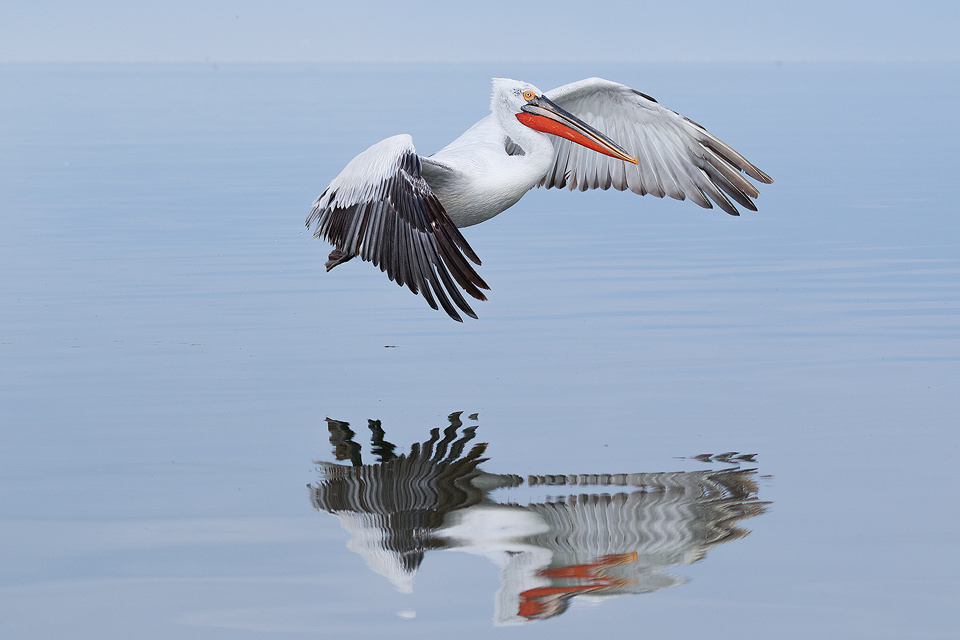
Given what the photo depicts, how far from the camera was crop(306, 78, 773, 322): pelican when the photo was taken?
26.4ft

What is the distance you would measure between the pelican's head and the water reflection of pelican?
3236 mm

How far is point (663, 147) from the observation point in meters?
11.0

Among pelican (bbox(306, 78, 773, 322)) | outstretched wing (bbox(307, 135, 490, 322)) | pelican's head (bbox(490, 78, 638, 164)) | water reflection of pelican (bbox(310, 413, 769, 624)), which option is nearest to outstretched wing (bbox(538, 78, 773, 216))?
pelican (bbox(306, 78, 773, 322))

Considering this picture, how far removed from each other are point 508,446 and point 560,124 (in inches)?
131

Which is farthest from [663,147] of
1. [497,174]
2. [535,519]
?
[535,519]

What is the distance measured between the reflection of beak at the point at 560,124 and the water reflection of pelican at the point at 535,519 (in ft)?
10.3

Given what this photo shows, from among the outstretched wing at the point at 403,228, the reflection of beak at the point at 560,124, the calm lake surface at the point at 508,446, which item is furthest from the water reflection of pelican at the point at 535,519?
the reflection of beak at the point at 560,124

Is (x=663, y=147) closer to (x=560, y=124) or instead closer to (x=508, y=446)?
(x=560, y=124)

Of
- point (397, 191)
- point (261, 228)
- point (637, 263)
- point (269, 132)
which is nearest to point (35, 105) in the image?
point (269, 132)

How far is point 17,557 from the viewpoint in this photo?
225 inches

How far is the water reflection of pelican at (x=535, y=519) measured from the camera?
5453 millimetres

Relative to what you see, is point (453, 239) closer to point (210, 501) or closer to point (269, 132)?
point (210, 501)

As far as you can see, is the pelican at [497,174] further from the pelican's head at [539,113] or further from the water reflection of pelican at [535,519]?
the water reflection of pelican at [535,519]

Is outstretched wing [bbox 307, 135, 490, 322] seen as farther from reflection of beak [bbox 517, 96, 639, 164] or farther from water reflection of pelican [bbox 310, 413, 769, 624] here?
reflection of beak [bbox 517, 96, 639, 164]
